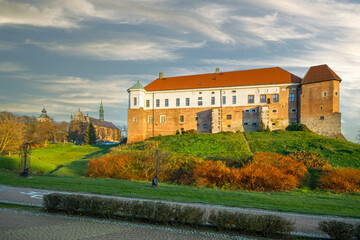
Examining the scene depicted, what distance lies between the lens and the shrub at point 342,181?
58.0ft

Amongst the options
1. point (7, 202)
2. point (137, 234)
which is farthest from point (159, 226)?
point (7, 202)

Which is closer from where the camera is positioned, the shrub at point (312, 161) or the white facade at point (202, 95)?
the shrub at point (312, 161)

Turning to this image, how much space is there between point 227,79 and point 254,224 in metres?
43.8

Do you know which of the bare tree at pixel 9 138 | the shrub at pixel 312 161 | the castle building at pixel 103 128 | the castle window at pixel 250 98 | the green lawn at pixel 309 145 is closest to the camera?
the shrub at pixel 312 161

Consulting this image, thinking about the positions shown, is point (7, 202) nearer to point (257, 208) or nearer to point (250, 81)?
point (257, 208)

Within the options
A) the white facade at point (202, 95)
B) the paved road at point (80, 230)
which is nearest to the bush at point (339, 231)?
the paved road at point (80, 230)

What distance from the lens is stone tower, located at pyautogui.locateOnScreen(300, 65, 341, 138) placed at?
1560 inches

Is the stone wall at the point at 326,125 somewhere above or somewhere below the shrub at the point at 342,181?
above

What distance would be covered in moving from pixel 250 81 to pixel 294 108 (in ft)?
28.6

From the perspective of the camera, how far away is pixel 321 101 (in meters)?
40.6

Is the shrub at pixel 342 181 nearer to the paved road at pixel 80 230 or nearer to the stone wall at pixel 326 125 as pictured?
the paved road at pixel 80 230

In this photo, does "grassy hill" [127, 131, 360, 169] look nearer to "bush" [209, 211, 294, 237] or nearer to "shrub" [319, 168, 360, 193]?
"shrub" [319, 168, 360, 193]

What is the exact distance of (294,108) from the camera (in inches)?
1716

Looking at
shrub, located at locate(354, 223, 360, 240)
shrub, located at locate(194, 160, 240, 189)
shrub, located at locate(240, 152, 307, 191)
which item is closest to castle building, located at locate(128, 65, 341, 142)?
shrub, located at locate(240, 152, 307, 191)
